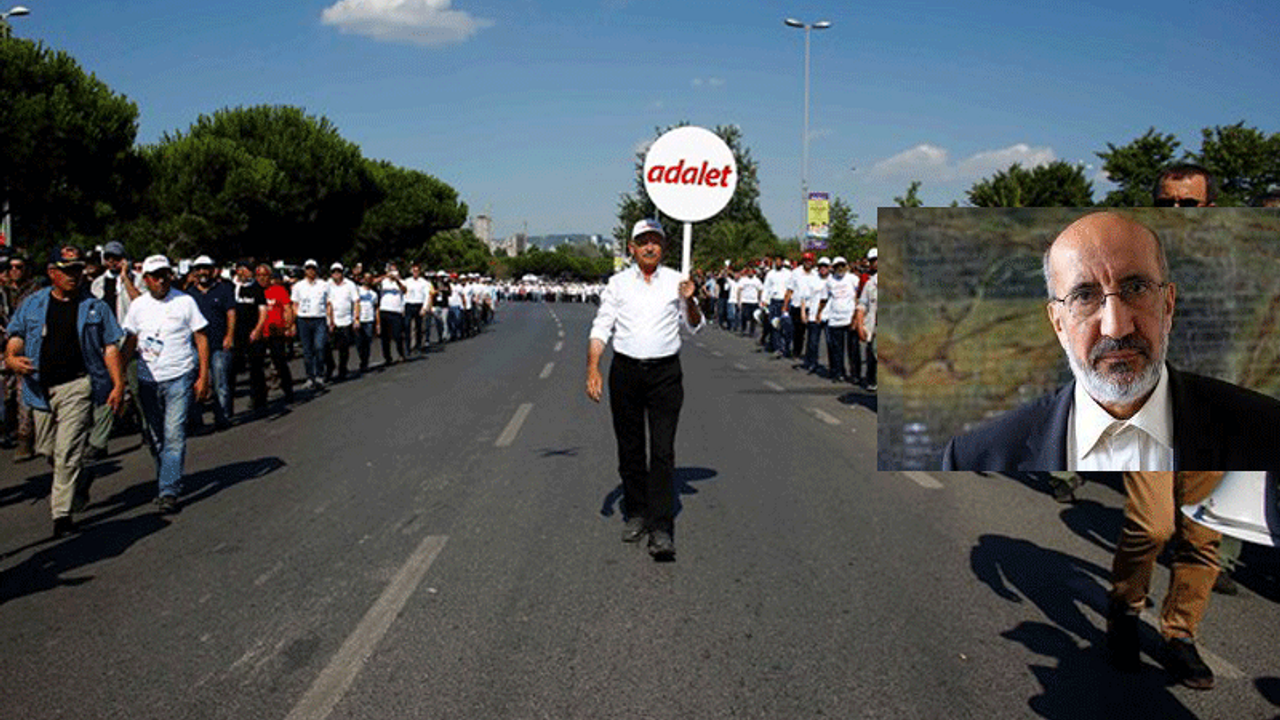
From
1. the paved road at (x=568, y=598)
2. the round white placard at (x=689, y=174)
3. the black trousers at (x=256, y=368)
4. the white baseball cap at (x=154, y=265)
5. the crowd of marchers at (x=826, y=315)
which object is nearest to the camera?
the paved road at (x=568, y=598)

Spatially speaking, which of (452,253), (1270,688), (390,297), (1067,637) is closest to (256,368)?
(390,297)

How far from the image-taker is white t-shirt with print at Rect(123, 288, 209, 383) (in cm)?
773

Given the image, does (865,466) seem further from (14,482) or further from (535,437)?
(14,482)

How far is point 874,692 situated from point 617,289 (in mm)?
2934

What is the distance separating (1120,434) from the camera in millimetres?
2832

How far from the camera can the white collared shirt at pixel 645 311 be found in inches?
239

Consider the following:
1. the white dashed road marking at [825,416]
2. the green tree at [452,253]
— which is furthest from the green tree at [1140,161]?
the green tree at [452,253]

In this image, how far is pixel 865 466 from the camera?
8953mm

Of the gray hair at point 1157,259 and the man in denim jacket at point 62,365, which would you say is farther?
the man in denim jacket at point 62,365

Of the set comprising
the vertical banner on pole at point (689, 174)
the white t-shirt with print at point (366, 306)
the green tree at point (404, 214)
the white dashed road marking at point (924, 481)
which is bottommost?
the white dashed road marking at point (924, 481)

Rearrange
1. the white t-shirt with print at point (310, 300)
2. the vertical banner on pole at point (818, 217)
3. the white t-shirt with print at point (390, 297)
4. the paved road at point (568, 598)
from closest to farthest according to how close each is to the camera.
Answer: the paved road at point (568, 598) < the white t-shirt with print at point (310, 300) < the white t-shirt with print at point (390, 297) < the vertical banner on pole at point (818, 217)

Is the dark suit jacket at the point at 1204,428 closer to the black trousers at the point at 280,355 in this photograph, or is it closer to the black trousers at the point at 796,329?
the black trousers at the point at 280,355

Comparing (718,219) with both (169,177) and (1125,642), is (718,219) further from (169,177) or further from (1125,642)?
(1125,642)

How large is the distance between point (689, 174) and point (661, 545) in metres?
2.08
